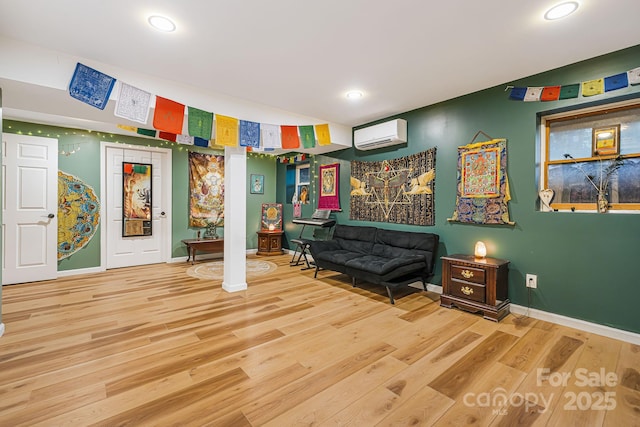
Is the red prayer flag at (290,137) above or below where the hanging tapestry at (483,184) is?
above

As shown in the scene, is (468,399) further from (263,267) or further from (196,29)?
(263,267)

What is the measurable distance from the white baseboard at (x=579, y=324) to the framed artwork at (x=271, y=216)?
15.6 feet

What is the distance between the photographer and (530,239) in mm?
2922

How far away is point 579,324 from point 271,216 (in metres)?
5.43

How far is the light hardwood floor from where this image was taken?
155 centimetres

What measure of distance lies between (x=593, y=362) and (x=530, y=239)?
3.96 ft

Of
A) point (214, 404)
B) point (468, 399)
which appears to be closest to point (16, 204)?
point (214, 404)

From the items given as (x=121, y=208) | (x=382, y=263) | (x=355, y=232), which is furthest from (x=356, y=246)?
(x=121, y=208)

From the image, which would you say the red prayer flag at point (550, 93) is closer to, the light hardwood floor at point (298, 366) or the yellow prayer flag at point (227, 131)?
the light hardwood floor at point (298, 366)

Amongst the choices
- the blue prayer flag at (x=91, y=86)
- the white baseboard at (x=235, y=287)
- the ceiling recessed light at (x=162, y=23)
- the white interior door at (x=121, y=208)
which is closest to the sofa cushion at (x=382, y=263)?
the white baseboard at (x=235, y=287)

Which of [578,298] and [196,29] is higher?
[196,29]

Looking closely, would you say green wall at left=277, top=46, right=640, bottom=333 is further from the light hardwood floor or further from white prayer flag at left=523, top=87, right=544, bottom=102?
the light hardwood floor

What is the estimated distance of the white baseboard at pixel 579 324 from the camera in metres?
2.37

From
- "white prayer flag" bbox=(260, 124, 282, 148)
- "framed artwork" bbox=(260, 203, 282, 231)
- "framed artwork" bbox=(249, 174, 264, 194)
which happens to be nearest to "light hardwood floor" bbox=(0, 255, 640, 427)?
"white prayer flag" bbox=(260, 124, 282, 148)
